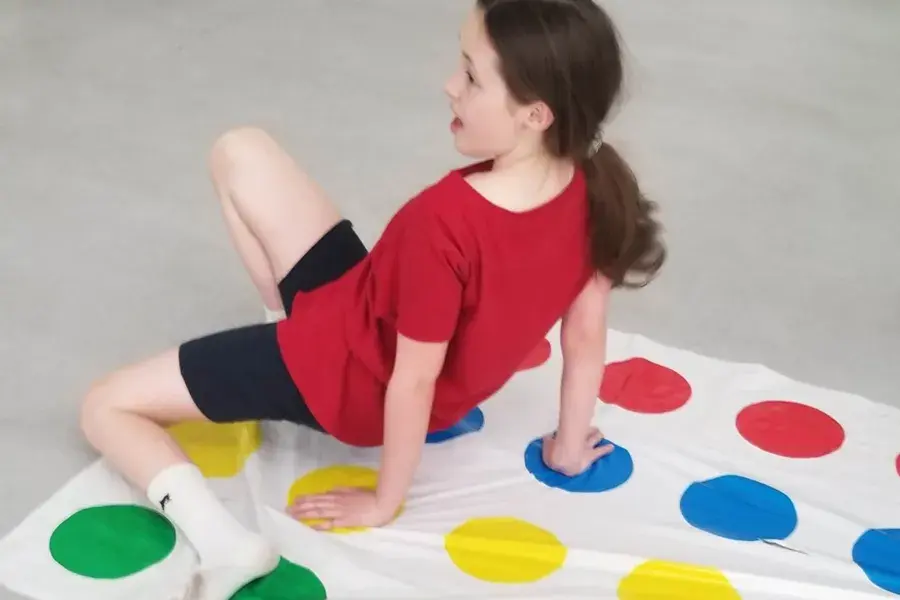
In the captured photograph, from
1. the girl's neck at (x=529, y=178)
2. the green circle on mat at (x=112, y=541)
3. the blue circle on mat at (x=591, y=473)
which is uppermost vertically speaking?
the girl's neck at (x=529, y=178)

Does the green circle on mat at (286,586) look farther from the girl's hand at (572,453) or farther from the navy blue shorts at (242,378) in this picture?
the girl's hand at (572,453)

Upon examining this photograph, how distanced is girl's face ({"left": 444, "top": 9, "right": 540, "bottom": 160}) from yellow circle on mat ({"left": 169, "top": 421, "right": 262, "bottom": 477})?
450 millimetres

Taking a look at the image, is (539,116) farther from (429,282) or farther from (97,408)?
(97,408)

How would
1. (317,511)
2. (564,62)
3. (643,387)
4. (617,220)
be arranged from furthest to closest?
(643,387), (317,511), (617,220), (564,62)

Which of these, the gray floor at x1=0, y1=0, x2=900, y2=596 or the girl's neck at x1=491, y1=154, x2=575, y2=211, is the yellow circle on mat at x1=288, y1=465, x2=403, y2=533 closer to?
the gray floor at x1=0, y1=0, x2=900, y2=596

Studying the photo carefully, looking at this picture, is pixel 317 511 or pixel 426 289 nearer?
pixel 426 289

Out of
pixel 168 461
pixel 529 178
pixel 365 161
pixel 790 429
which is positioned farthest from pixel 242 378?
pixel 365 161

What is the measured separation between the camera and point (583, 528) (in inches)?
41.0

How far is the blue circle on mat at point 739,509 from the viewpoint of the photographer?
105 centimetres

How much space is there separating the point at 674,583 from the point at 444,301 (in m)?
0.38

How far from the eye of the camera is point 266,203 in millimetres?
1071

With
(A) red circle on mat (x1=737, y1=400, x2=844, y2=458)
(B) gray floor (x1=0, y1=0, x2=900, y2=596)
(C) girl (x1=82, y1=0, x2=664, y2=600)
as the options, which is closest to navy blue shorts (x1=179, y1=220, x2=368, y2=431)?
(C) girl (x1=82, y1=0, x2=664, y2=600)

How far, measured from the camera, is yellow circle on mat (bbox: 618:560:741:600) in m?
0.97

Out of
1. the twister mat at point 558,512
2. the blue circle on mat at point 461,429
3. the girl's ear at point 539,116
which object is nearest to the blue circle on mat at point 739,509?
the twister mat at point 558,512
